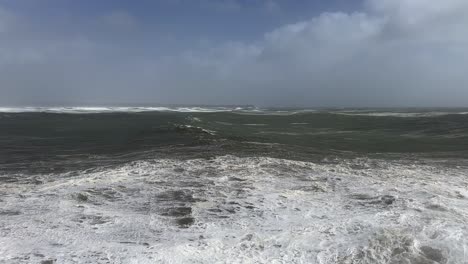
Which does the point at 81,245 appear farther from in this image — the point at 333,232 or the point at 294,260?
the point at 333,232

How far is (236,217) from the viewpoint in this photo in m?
8.67

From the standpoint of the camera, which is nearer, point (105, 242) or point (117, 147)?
point (105, 242)

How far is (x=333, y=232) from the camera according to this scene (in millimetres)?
7734

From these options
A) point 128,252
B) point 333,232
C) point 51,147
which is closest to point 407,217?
point 333,232

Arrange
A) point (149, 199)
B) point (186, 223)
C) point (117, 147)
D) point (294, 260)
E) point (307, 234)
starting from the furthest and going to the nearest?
1. point (117, 147)
2. point (149, 199)
3. point (186, 223)
4. point (307, 234)
5. point (294, 260)

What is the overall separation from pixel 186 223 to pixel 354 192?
491 cm

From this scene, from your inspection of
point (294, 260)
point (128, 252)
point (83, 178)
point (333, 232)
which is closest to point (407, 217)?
point (333, 232)

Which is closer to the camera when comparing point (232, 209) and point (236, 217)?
point (236, 217)

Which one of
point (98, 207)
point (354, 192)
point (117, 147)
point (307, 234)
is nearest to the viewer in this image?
point (307, 234)

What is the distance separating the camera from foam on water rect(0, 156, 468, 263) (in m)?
6.74

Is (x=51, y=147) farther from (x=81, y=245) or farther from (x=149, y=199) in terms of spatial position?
(x=81, y=245)

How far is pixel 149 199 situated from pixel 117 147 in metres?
11.2

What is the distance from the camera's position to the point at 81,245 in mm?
6992

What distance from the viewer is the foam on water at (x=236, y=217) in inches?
265
